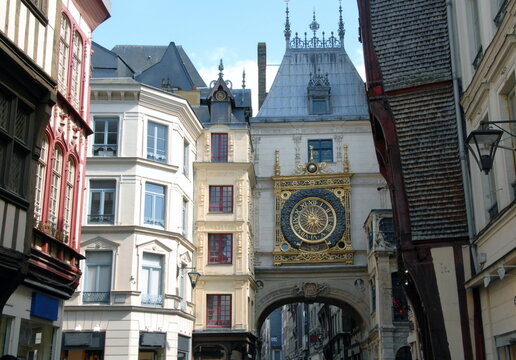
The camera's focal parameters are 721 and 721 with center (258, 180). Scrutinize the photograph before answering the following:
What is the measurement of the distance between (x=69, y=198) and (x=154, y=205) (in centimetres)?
981

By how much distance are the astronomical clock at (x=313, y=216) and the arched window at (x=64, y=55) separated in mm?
20618

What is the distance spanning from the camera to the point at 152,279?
2555 cm

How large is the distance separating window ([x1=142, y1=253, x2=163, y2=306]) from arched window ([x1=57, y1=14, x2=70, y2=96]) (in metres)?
10.6

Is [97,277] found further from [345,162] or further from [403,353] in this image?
[345,162]

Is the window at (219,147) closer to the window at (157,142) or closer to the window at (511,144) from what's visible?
the window at (157,142)

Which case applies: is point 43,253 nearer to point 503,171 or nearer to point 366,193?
point 503,171

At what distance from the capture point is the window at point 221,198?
105 ft

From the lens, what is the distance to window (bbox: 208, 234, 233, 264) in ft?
103

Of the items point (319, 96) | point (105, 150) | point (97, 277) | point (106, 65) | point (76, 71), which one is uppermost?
point (319, 96)

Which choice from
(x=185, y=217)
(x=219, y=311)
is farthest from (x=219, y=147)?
(x=219, y=311)

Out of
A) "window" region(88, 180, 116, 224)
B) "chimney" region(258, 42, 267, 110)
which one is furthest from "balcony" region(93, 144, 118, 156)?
"chimney" region(258, 42, 267, 110)

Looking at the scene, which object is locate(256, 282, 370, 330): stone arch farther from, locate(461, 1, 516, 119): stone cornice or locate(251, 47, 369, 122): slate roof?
locate(461, 1, 516, 119): stone cornice

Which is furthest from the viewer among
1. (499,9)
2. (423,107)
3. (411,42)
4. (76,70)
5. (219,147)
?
(219,147)

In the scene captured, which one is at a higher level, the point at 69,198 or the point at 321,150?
the point at 321,150
